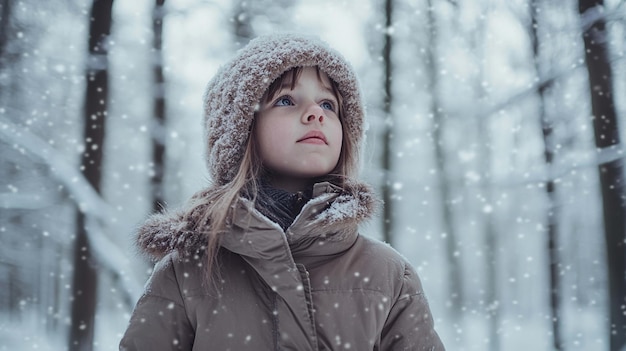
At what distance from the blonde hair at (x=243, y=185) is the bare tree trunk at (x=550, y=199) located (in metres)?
3.11

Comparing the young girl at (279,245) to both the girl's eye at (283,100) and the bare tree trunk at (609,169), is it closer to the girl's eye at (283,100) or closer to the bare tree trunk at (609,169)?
the girl's eye at (283,100)

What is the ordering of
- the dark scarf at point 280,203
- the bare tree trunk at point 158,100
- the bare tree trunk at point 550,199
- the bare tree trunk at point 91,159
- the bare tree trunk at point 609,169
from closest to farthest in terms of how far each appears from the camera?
the dark scarf at point 280,203 < the bare tree trunk at point 91,159 < the bare tree trunk at point 158,100 < the bare tree trunk at point 609,169 < the bare tree trunk at point 550,199

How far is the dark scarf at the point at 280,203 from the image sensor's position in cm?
132

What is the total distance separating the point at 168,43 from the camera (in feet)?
11.2

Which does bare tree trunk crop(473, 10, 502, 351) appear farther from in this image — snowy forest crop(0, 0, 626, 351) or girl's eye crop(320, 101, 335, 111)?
girl's eye crop(320, 101, 335, 111)

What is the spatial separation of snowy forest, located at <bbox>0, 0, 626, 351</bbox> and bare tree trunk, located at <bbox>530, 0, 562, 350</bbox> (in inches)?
0.6

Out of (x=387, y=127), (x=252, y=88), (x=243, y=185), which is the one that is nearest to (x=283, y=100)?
(x=252, y=88)

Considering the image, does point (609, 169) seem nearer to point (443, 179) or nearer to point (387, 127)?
point (443, 179)

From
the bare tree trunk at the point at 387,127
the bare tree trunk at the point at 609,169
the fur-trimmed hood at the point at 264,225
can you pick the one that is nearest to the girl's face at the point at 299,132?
the fur-trimmed hood at the point at 264,225

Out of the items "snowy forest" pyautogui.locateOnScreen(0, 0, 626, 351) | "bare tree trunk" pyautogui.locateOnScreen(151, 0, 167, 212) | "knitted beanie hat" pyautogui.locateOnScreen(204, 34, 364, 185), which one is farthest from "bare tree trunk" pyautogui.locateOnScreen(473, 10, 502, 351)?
"knitted beanie hat" pyautogui.locateOnScreen(204, 34, 364, 185)

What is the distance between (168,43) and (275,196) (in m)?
2.50

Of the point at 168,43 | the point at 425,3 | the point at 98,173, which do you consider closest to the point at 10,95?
the point at 98,173

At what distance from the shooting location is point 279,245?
3.81 feet

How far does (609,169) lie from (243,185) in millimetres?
3371
